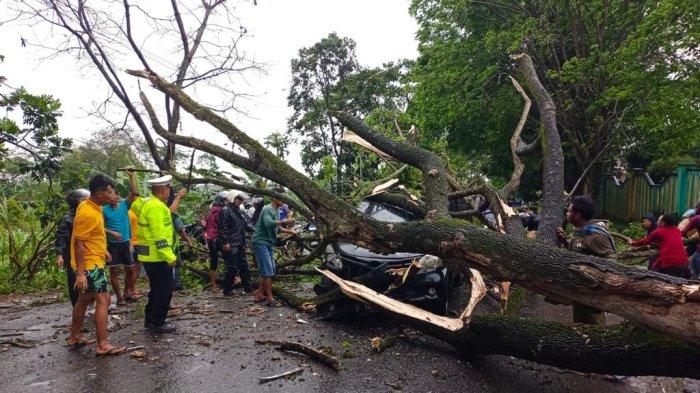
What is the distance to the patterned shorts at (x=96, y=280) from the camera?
4.22 meters

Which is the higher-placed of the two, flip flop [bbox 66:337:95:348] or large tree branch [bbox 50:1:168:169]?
large tree branch [bbox 50:1:168:169]

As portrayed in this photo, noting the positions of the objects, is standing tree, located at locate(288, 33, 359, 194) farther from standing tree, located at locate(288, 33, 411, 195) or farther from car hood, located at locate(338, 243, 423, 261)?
car hood, located at locate(338, 243, 423, 261)

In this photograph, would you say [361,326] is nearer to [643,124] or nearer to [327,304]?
[327,304]

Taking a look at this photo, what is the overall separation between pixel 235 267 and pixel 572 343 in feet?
17.0

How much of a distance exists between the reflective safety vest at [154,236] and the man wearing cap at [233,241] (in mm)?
1989

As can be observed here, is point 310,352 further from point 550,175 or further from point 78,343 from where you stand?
point 550,175

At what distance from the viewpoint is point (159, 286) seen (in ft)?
16.5

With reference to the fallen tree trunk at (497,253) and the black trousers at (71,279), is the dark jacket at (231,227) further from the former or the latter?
the fallen tree trunk at (497,253)

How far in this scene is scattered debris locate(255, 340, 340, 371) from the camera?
397 cm

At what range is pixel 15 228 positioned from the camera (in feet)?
31.9

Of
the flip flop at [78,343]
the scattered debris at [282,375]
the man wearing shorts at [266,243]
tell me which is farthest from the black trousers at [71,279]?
the scattered debris at [282,375]

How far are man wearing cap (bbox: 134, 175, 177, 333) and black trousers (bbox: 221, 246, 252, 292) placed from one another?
6.37ft

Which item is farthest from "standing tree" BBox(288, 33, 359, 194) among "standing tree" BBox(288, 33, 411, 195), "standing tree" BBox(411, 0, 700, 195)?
"standing tree" BBox(411, 0, 700, 195)

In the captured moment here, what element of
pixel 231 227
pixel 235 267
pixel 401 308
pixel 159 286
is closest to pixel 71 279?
pixel 159 286
